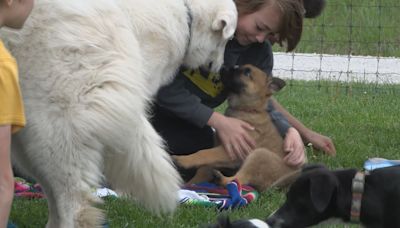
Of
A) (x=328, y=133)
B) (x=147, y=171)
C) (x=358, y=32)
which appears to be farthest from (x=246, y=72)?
(x=358, y=32)

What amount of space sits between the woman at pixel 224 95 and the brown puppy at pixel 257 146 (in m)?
0.07

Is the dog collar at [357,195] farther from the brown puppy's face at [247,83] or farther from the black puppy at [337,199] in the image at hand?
the brown puppy's face at [247,83]

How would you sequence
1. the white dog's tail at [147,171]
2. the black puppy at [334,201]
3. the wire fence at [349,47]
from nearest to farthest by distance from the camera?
the black puppy at [334,201]
the white dog's tail at [147,171]
the wire fence at [349,47]

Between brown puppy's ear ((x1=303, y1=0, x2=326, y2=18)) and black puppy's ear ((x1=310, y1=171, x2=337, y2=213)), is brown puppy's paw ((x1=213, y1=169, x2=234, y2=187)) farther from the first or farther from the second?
black puppy's ear ((x1=310, y1=171, x2=337, y2=213))

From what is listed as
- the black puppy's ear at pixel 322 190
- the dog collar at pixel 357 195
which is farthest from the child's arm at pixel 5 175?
the dog collar at pixel 357 195

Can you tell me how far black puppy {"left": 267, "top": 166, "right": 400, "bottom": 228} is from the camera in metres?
4.03

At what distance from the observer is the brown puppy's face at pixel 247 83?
5852 mm

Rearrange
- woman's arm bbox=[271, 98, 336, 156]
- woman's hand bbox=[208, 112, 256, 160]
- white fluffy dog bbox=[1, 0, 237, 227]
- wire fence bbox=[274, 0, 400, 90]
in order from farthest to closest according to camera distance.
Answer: wire fence bbox=[274, 0, 400, 90]
woman's arm bbox=[271, 98, 336, 156]
woman's hand bbox=[208, 112, 256, 160]
white fluffy dog bbox=[1, 0, 237, 227]

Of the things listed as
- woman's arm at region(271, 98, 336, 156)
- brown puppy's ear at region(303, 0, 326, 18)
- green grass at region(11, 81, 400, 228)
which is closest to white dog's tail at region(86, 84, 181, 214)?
green grass at region(11, 81, 400, 228)

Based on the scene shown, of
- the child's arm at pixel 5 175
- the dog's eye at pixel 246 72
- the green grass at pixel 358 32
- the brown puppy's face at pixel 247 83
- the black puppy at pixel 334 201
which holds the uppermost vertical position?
the child's arm at pixel 5 175

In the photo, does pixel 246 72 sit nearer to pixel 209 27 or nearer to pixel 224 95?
pixel 224 95

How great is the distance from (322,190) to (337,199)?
13 cm

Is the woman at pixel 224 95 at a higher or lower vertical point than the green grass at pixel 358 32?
higher

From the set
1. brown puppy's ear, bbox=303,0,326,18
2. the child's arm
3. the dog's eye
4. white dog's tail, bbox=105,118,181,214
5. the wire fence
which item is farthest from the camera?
the wire fence
